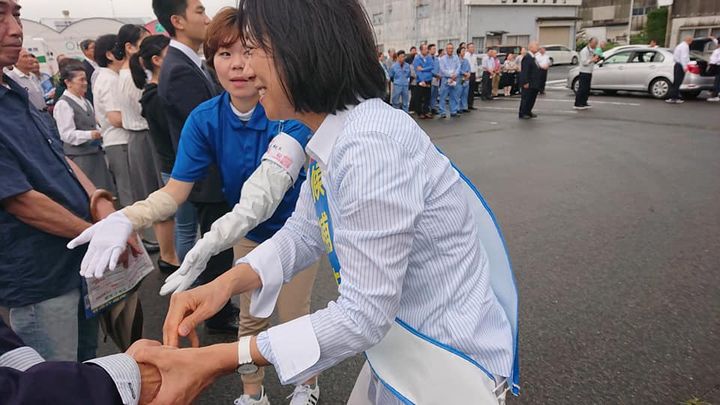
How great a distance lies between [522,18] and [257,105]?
115 ft

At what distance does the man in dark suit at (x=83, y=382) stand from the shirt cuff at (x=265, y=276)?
33 cm

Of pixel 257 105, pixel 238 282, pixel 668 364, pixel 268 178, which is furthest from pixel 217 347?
pixel 668 364

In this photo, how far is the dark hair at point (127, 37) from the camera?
4.45m

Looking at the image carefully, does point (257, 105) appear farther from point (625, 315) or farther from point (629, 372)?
point (625, 315)

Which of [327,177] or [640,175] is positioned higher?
[327,177]

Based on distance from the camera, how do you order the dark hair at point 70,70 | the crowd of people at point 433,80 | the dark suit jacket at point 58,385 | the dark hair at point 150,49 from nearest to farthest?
the dark suit jacket at point 58,385
the dark hair at point 150,49
the dark hair at point 70,70
the crowd of people at point 433,80

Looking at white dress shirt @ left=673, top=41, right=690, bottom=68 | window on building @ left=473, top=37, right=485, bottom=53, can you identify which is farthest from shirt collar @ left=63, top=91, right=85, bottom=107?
window on building @ left=473, top=37, right=485, bottom=53

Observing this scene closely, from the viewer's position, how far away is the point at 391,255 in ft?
3.17

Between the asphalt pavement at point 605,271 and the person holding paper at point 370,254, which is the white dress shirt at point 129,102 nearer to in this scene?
the asphalt pavement at point 605,271

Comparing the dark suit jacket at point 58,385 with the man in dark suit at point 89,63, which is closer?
the dark suit jacket at point 58,385

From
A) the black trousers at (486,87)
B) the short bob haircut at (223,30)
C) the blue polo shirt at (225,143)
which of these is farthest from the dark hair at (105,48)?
the black trousers at (486,87)

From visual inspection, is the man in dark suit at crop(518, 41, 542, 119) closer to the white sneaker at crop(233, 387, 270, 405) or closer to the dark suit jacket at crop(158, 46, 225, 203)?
the dark suit jacket at crop(158, 46, 225, 203)

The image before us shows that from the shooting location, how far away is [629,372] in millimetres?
2523

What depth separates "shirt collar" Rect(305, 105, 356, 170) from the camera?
3.68 ft
